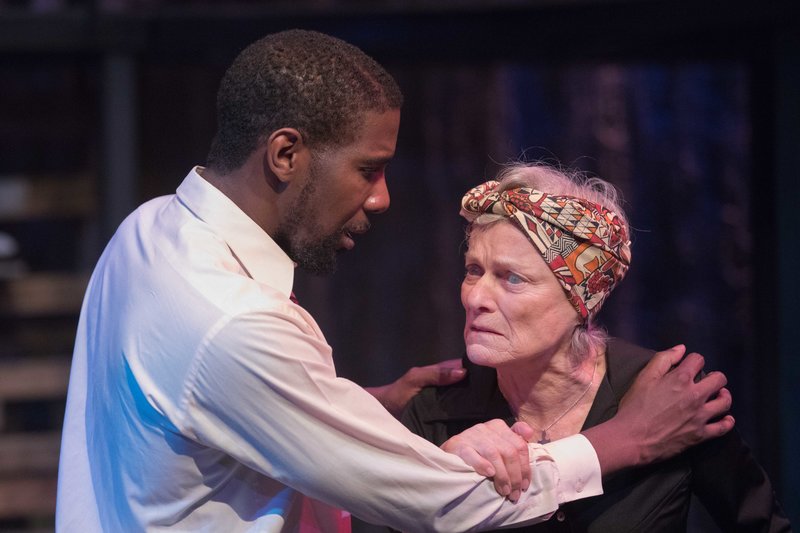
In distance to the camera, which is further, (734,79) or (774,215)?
(734,79)

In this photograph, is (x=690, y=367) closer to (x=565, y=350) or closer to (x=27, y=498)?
(x=565, y=350)

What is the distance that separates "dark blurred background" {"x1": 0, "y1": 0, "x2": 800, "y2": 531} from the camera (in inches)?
164

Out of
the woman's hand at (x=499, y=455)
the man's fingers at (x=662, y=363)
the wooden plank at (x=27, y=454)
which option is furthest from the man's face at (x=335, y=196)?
the wooden plank at (x=27, y=454)

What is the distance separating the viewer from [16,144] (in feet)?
15.8

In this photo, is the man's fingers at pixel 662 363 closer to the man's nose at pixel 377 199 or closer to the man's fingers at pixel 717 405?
the man's fingers at pixel 717 405

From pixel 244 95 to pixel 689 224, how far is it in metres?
3.09

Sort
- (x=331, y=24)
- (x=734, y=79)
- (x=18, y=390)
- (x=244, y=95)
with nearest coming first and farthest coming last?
(x=244, y=95), (x=331, y=24), (x=734, y=79), (x=18, y=390)

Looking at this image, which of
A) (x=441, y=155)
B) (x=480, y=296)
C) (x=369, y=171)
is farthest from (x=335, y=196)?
(x=441, y=155)

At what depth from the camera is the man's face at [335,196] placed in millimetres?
1956

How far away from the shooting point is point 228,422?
1.73m

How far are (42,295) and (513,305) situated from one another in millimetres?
3290

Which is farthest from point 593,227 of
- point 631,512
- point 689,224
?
point 689,224

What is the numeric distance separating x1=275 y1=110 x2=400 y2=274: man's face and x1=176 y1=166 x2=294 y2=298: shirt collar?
6cm

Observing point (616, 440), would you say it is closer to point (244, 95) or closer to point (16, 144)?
point (244, 95)
